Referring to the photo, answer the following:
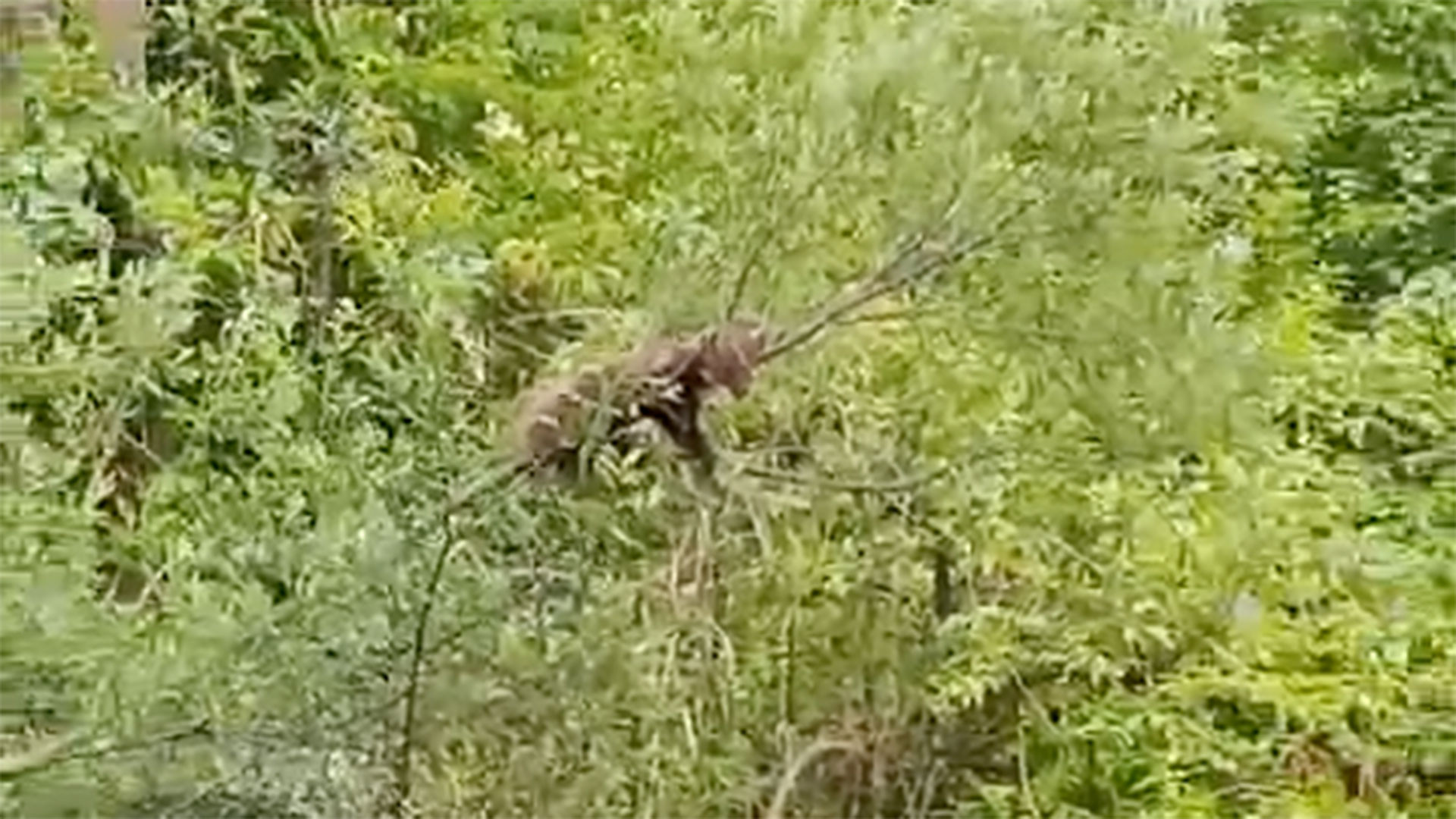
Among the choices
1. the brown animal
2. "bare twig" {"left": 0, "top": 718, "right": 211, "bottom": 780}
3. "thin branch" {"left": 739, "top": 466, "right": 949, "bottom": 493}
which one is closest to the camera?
"bare twig" {"left": 0, "top": 718, "right": 211, "bottom": 780}

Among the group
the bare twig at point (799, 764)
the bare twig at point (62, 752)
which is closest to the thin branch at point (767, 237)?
the bare twig at point (62, 752)

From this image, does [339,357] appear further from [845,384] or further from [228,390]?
[845,384]

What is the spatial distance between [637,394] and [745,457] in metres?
0.26

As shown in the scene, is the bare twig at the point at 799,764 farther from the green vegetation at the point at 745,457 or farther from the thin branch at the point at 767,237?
the thin branch at the point at 767,237

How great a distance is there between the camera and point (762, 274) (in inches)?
80.9

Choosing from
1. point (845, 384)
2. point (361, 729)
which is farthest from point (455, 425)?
point (845, 384)

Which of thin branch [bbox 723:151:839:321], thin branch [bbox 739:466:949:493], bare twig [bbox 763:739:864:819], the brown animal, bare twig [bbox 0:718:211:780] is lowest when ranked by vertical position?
bare twig [bbox 763:739:864:819]

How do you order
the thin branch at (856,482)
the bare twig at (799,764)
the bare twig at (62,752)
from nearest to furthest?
the bare twig at (62,752) < the thin branch at (856,482) < the bare twig at (799,764)

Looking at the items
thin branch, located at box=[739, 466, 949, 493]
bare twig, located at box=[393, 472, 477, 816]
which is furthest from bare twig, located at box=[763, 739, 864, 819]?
bare twig, located at box=[393, 472, 477, 816]

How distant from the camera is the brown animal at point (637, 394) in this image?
196cm

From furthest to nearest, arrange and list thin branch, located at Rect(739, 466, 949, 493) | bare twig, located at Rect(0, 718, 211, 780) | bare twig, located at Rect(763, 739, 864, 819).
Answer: bare twig, located at Rect(763, 739, 864, 819) < thin branch, located at Rect(739, 466, 949, 493) < bare twig, located at Rect(0, 718, 211, 780)

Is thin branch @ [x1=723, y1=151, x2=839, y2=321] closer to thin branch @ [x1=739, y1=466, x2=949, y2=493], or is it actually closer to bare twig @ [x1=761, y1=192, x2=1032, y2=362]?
bare twig @ [x1=761, y1=192, x2=1032, y2=362]

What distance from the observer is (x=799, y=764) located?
2562 mm

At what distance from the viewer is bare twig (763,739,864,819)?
251cm
